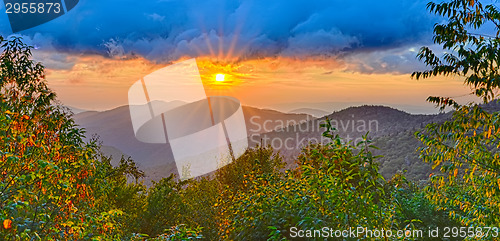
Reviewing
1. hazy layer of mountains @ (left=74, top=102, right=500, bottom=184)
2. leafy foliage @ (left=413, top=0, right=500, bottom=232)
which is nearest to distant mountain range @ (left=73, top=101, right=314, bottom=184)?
hazy layer of mountains @ (left=74, top=102, right=500, bottom=184)

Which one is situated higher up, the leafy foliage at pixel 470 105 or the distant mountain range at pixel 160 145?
the leafy foliage at pixel 470 105

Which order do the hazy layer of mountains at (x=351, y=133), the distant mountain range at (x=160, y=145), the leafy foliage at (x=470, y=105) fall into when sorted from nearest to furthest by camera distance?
the leafy foliage at (x=470, y=105) < the hazy layer of mountains at (x=351, y=133) < the distant mountain range at (x=160, y=145)

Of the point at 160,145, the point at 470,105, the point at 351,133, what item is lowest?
the point at 160,145

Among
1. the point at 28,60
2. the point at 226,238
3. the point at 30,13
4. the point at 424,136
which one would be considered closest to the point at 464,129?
the point at 424,136

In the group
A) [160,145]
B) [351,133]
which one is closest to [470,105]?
[351,133]

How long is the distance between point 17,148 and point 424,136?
923 centimetres

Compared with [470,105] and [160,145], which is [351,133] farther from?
[160,145]

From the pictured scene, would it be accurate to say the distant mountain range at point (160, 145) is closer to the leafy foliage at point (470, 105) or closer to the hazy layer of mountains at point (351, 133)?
the hazy layer of mountains at point (351, 133)

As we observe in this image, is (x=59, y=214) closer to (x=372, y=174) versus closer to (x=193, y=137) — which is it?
(x=372, y=174)

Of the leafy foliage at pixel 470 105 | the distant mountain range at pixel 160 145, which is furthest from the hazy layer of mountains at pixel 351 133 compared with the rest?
the leafy foliage at pixel 470 105

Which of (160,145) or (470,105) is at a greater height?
(470,105)

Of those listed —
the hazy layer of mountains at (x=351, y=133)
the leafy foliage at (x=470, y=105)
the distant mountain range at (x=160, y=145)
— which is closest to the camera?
the leafy foliage at (x=470, y=105)

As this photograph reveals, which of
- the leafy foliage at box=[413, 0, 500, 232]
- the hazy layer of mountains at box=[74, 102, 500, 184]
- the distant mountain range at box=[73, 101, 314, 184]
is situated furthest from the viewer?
the distant mountain range at box=[73, 101, 314, 184]

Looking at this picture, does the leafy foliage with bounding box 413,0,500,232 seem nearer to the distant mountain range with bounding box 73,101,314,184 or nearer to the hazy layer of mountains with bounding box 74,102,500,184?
the hazy layer of mountains with bounding box 74,102,500,184
